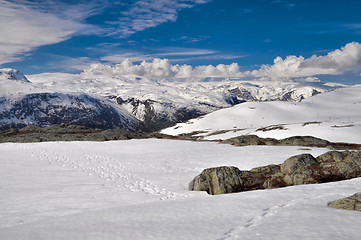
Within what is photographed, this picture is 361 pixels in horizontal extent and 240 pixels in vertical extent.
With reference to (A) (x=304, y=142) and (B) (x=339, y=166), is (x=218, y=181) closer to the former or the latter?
(B) (x=339, y=166)

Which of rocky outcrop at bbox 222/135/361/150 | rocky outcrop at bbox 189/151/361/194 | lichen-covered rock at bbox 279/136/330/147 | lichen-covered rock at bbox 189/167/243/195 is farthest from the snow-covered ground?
lichen-covered rock at bbox 279/136/330/147

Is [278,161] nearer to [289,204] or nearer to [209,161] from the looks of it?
[209,161]

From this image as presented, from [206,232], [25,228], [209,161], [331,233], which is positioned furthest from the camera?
[209,161]

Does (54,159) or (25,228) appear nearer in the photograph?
(25,228)

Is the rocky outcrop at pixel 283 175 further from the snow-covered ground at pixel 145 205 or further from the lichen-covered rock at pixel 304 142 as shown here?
the lichen-covered rock at pixel 304 142

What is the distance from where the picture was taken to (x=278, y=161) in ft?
95.1

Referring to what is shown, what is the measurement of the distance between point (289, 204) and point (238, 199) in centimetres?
287

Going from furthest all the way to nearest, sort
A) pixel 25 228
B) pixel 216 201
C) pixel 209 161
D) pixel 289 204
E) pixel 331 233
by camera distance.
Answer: pixel 209 161 < pixel 216 201 < pixel 289 204 < pixel 25 228 < pixel 331 233

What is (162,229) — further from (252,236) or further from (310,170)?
(310,170)

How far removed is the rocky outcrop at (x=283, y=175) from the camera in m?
19.5

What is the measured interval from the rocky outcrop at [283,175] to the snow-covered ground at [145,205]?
5.86 feet

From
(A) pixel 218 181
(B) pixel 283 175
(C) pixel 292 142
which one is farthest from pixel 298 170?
(C) pixel 292 142

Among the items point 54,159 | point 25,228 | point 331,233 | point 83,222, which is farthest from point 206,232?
point 54,159

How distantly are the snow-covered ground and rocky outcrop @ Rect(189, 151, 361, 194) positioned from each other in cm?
179
